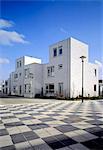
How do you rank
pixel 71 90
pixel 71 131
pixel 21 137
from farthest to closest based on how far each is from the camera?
1. pixel 71 90
2. pixel 71 131
3. pixel 21 137

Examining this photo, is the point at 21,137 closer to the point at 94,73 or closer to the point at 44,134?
the point at 44,134

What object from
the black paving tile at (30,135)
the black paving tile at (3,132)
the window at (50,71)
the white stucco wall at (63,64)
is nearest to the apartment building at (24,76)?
the window at (50,71)

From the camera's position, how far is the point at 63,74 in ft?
70.7

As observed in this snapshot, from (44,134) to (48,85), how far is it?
781 inches

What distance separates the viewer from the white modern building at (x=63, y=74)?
69.4ft

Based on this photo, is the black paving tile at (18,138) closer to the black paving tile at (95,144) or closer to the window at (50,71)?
the black paving tile at (95,144)

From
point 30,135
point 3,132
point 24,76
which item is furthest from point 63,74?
point 30,135

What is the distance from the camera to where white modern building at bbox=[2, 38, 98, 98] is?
2116cm

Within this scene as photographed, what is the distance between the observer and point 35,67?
25312 mm

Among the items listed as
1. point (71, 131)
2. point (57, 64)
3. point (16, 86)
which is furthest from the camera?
point (16, 86)

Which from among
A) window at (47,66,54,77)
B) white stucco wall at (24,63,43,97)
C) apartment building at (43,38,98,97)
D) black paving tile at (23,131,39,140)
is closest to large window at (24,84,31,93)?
white stucco wall at (24,63,43,97)

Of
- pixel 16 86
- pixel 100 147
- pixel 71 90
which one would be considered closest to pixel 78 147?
pixel 100 147

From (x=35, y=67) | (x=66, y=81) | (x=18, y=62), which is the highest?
(x=18, y=62)

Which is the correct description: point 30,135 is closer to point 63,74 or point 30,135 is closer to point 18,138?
point 18,138
